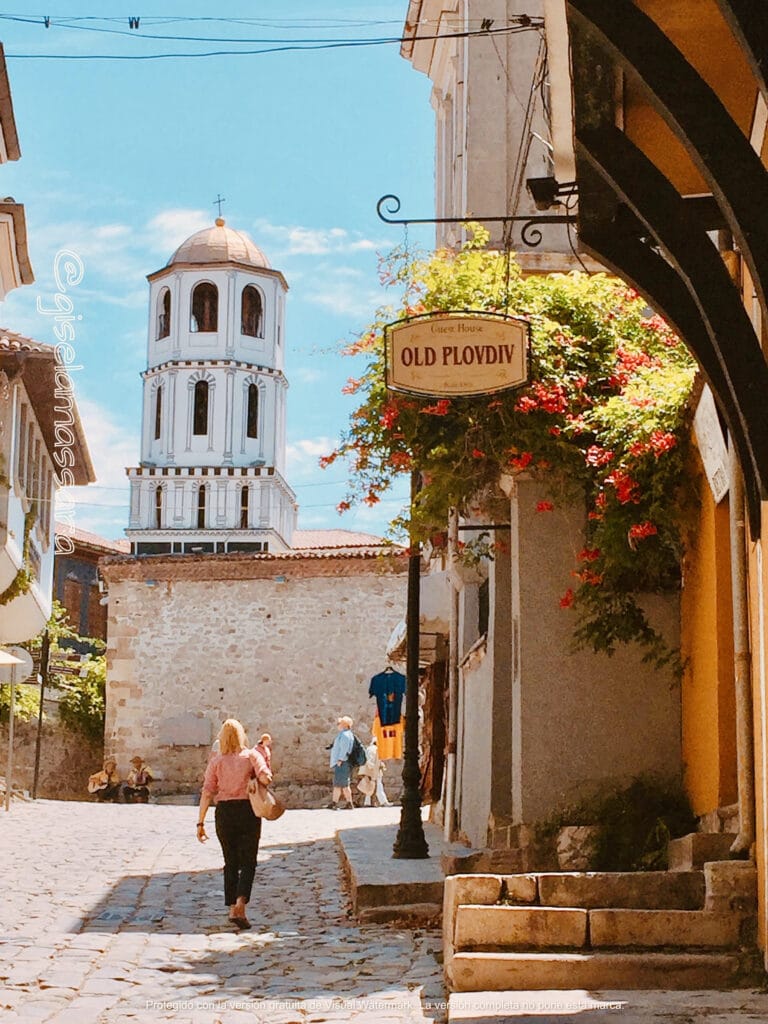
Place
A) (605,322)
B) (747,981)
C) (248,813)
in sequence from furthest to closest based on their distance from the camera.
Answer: (605,322) < (248,813) < (747,981)

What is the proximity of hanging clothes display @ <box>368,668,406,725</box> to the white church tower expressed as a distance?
3728 centimetres

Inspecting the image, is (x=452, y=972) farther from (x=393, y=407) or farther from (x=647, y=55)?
(x=393, y=407)

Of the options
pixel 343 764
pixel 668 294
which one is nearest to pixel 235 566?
pixel 343 764

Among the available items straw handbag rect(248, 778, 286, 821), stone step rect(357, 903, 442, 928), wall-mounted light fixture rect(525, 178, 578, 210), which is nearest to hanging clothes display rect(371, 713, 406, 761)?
straw handbag rect(248, 778, 286, 821)

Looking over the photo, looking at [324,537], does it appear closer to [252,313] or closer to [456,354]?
[252,313]

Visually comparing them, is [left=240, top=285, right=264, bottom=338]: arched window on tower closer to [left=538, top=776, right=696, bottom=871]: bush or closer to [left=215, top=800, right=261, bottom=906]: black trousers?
[left=215, top=800, right=261, bottom=906]: black trousers

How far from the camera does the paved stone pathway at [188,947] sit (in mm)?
7383

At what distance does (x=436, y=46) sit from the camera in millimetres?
22406

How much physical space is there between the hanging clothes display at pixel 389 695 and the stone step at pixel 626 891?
1663 cm

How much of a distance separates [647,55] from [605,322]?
6.55 meters

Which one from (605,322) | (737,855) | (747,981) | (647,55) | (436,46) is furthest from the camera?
(436,46)

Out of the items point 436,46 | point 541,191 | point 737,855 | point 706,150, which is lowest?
point 737,855

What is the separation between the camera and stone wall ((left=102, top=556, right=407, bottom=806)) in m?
36.5

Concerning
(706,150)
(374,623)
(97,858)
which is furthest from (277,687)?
(706,150)
